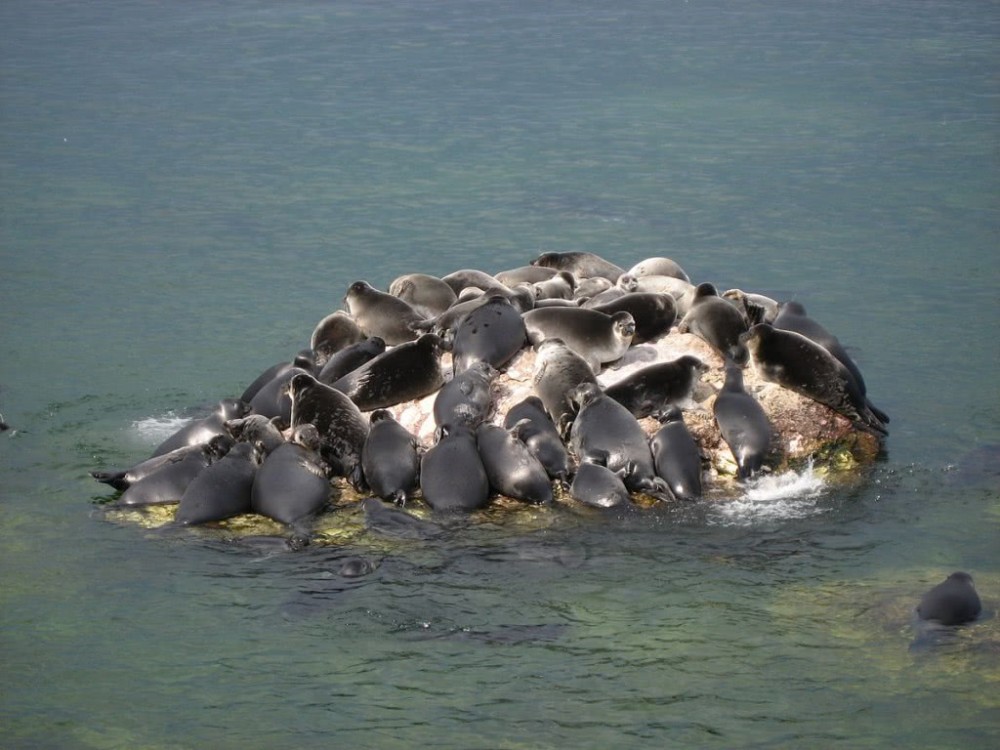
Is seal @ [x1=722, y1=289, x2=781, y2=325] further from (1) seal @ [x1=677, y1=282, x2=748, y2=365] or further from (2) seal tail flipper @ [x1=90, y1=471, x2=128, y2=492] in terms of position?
(2) seal tail flipper @ [x1=90, y1=471, x2=128, y2=492]

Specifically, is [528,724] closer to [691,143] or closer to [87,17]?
[691,143]

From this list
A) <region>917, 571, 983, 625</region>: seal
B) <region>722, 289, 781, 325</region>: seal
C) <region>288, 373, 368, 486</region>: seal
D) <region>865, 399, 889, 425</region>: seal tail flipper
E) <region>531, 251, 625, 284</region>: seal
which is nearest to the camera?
<region>917, 571, 983, 625</region>: seal

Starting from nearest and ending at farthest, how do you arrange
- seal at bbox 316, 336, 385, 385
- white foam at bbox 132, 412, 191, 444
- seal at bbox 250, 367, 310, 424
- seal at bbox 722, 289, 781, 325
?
seal at bbox 250, 367, 310, 424
seal at bbox 316, 336, 385, 385
seal at bbox 722, 289, 781, 325
white foam at bbox 132, 412, 191, 444

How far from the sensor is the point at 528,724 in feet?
22.5

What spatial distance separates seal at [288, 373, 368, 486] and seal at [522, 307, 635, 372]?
1517mm

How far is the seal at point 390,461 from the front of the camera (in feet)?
29.4

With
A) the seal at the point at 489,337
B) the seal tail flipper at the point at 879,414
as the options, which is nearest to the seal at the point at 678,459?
the seal at the point at 489,337

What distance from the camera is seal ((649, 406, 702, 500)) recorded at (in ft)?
29.7

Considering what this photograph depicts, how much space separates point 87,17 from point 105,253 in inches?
638

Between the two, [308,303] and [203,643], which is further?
[308,303]

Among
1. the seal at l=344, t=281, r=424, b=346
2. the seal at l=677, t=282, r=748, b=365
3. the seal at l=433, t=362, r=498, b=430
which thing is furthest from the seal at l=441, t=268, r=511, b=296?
the seal at l=433, t=362, r=498, b=430

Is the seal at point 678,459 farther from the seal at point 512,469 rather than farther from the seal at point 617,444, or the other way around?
the seal at point 512,469

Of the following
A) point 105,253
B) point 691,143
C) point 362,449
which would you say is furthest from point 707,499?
point 691,143

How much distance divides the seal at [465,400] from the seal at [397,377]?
0.30 metres
